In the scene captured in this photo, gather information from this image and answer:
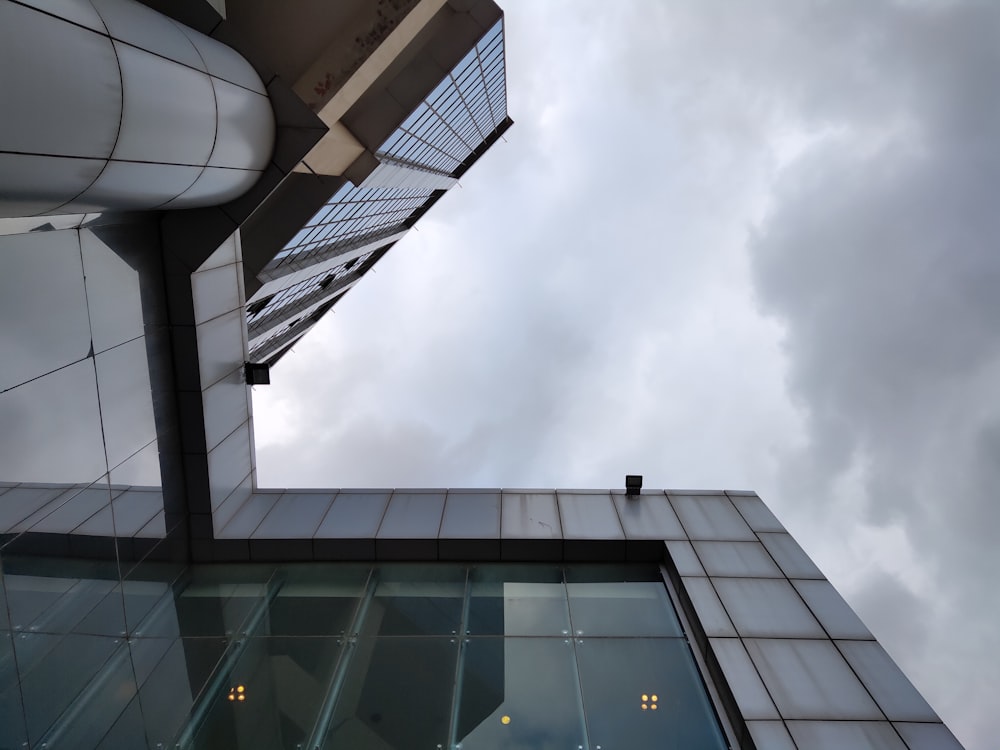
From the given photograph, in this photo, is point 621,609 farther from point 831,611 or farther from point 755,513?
point 755,513

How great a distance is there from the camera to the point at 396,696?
990 centimetres

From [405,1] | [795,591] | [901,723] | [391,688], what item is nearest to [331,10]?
[405,1]

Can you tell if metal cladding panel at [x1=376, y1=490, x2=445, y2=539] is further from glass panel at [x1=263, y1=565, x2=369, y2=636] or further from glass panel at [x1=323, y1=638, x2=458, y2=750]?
glass panel at [x1=323, y1=638, x2=458, y2=750]

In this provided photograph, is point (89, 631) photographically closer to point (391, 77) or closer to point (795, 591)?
point (795, 591)

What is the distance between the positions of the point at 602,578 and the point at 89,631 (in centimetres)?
978

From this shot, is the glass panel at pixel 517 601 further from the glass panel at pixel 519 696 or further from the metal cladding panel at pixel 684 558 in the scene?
the metal cladding panel at pixel 684 558

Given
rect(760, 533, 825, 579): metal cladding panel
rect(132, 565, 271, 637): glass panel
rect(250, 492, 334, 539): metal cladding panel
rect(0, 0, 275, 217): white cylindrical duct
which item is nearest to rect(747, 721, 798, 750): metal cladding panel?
rect(760, 533, 825, 579): metal cladding panel

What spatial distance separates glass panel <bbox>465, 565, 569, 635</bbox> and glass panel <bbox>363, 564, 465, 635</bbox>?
38 cm

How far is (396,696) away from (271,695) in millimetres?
2174

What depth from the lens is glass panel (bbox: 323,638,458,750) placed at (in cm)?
916

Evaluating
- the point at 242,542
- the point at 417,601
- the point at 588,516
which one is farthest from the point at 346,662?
the point at 588,516

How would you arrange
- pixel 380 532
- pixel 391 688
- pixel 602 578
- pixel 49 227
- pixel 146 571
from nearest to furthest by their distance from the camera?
pixel 49 227, pixel 391 688, pixel 146 571, pixel 602 578, pixel 380 532

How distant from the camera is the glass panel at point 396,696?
9156 mm

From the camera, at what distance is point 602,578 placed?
1299 cm
